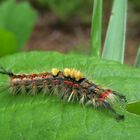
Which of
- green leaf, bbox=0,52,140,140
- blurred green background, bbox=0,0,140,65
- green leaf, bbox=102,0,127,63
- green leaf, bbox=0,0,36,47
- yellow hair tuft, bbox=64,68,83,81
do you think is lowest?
blurred green background, bbox=0,0,140,65

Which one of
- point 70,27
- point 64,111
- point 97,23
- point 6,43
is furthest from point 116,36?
point 70,27

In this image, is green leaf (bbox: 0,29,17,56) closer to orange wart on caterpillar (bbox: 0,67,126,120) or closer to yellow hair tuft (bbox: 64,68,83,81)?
orange wart on caterpillar (bbox: 0,67,126,120)

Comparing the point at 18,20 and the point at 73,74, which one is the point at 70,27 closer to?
the point at 18,20

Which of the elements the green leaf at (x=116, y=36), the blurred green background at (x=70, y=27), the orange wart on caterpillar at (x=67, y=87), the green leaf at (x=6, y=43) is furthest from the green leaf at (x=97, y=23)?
the blurred green background at (x=70, y=27)

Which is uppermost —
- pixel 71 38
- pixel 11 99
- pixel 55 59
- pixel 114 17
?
pixel 114 17

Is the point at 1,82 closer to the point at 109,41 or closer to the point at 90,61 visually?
the point at 90,61

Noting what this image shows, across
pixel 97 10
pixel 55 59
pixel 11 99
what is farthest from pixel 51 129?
pixel 97 10

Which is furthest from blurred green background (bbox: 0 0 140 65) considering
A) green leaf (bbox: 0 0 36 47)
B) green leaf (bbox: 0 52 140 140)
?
green leaf (bbox: 0 52 140 140)
